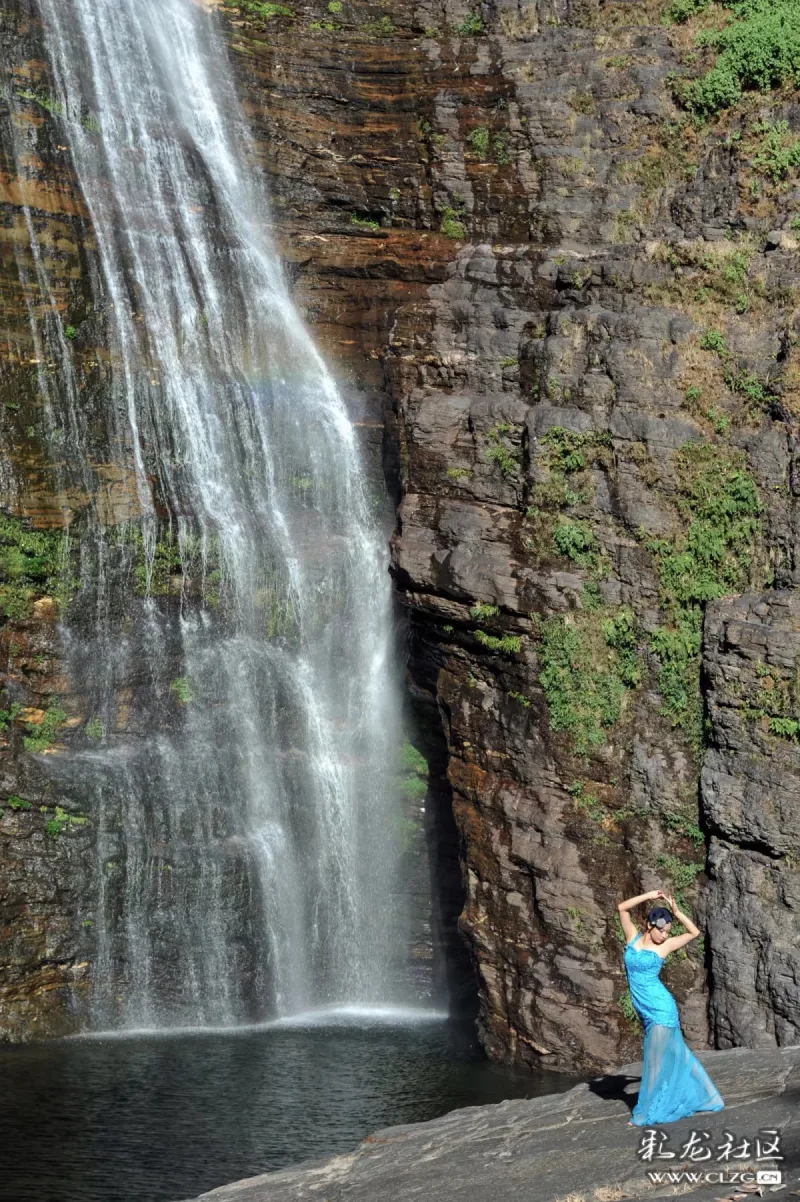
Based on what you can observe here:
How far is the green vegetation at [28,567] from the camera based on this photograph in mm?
20078

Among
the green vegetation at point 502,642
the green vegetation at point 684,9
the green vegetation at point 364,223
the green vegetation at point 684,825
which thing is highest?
the green vegetation at point 684,9

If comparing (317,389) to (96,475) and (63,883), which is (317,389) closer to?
(96,475)

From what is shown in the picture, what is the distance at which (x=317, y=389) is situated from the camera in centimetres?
2348

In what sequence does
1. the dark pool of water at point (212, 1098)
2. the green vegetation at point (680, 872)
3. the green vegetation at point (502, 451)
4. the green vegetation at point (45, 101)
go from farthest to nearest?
the green vegetation at point (45, 101), the green vegetation at point (502, 451), the green vegetation at point (680, 872), the dark pool of water at point (212, 1098)

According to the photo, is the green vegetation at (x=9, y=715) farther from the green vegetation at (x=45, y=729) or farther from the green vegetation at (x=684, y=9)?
the green vegetation at (x=684, y=9)

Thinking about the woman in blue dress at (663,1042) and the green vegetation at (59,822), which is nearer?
the woman in blue dress at (663,1042)

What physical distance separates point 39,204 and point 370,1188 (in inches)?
660

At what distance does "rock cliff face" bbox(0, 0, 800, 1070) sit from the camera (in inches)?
674

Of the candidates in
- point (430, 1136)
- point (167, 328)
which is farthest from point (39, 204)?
point (430, 1136)

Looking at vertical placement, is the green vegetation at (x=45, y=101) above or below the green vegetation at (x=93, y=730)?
above

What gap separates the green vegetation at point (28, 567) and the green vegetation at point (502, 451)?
666cm

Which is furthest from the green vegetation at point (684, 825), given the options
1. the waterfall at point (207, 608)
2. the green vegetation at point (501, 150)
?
the green vegetation at point (501, 150)

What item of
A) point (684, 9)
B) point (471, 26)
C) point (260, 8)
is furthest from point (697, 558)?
point (260, 8)

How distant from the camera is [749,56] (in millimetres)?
22094
